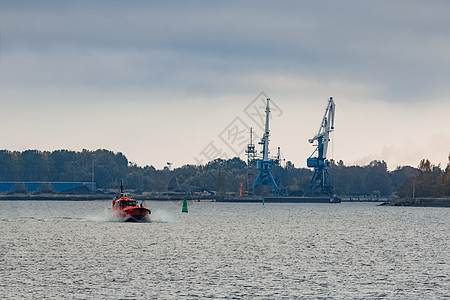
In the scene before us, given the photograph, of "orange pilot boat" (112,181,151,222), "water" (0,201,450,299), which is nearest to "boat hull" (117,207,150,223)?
"orange pilot boat" (112,181,151,222)

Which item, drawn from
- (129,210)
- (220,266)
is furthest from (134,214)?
(220,266)

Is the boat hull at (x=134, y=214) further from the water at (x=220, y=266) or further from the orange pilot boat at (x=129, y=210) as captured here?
the water at (x=220, y=266)

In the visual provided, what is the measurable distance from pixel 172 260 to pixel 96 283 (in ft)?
57.7

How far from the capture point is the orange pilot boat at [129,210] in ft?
434

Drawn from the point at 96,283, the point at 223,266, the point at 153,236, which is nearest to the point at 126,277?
the point at 96,283

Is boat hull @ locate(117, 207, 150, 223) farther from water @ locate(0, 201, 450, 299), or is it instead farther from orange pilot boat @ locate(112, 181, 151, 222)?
water @ locate(0, 201, 450, 299)

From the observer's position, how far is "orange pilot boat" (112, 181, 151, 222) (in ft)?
434

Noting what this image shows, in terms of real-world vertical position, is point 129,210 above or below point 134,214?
above

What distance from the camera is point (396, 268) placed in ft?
229

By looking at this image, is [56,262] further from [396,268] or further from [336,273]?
[396,268]

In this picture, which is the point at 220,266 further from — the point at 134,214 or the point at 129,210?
the point at 129,210

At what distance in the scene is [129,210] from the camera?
133375mm

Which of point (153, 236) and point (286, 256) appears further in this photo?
point (153, 236)

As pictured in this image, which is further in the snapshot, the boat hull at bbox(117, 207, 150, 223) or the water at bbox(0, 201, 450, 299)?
the boat hull at bbox(117, 207, 150, 223)
